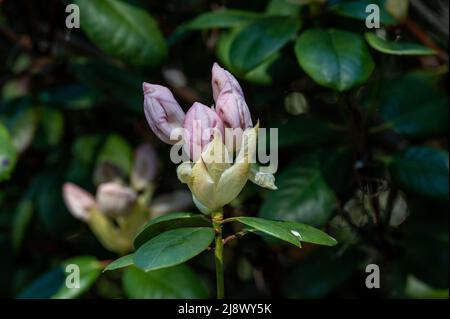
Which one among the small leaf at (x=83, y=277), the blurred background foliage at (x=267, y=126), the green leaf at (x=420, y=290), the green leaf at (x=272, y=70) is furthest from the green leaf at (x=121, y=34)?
the green leaf at (x=420, y=290)

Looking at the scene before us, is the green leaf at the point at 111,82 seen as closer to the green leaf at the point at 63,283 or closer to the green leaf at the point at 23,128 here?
the green leaf at the point at 23,128

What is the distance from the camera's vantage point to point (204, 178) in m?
0.88

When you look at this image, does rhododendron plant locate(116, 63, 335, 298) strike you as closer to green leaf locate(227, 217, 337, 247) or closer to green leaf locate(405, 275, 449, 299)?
green leaf locate(227, 217, 337, 247)

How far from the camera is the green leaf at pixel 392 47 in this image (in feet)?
3.94

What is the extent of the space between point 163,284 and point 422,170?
0.47 metres

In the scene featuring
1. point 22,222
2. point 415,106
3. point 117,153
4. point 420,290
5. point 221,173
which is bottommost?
point 420,290

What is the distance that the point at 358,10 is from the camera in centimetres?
126

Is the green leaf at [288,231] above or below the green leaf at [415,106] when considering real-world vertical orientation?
above

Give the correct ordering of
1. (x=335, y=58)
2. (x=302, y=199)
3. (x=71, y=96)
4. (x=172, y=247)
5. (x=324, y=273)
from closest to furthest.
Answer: (x=172, y=247), (x=335, y=58), (x=302, y=199), (x=324, y=273), (x=71, y=96)

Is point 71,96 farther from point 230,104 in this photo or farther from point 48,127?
point 230,104

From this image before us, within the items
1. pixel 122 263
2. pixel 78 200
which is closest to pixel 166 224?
pixel 122 263

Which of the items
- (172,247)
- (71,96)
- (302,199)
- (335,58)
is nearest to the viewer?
(172,247)

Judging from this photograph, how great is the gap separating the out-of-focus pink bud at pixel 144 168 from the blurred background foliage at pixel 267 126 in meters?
0.10

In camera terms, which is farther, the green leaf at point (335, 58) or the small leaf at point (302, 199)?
the small leaf at point (302, 199)
